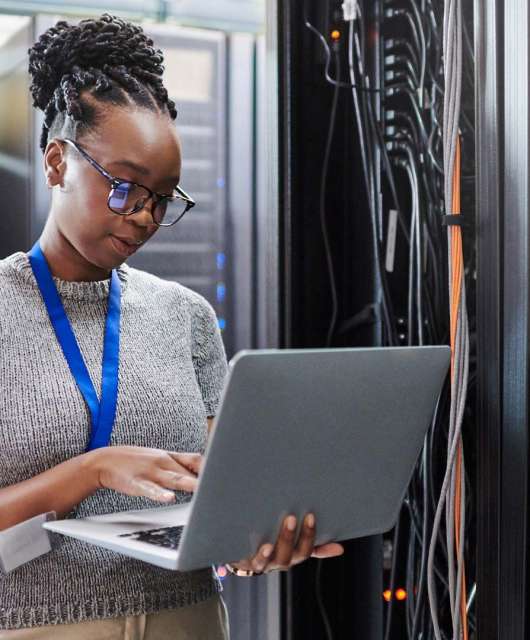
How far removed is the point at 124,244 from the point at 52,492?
344 millimetres

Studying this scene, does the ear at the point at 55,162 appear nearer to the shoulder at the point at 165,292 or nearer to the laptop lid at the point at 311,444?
the shoulder at the point at 165,292

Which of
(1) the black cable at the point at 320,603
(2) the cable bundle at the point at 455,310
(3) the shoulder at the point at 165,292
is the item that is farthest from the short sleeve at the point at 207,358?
(1) the black cable at the point at 320,603

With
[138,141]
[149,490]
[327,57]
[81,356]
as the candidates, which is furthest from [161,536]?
[327,57]

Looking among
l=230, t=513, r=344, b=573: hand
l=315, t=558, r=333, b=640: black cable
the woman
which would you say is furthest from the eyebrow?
l=315, t=558, r=333, b=640: black cable

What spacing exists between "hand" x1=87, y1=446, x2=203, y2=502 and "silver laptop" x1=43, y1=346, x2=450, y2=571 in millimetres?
48

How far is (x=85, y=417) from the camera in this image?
3.66ft

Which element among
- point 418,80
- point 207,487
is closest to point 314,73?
point 418,80

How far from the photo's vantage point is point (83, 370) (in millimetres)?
1141

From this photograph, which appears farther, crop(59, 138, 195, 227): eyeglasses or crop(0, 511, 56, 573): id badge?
crop(59, 138, 195, 227): eyeglasses

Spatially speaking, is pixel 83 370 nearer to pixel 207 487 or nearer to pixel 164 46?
pixel 207 487

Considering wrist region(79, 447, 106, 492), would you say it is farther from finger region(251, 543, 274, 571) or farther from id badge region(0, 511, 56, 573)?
finger region(251, 543, 274, 571)

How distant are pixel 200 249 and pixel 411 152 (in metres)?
0.60

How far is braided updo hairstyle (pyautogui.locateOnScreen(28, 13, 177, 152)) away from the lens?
1.18m

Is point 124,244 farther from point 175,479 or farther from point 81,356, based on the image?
point 175,479
